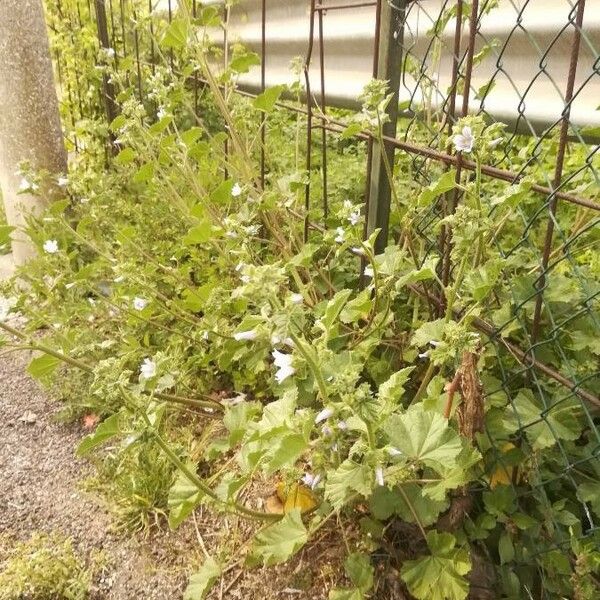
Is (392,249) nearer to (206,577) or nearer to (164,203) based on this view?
(206,577)

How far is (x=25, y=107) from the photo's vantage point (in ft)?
10.6

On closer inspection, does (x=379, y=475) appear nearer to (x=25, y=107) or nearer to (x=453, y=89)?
(x=453, y=89)

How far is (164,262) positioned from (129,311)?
22.2 inches

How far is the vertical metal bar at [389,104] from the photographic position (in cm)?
183

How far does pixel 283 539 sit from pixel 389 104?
1.29 m

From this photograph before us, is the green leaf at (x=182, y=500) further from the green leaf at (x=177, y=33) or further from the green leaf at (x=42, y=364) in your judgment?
the green leaf at (x=177, y=33)

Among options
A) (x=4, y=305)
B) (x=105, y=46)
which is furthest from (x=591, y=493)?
(x=105, y=46)

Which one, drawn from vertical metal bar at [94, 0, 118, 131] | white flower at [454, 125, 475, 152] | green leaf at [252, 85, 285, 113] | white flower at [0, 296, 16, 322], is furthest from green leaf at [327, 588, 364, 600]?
vertical metal bar at [94, 0, 118, 131]

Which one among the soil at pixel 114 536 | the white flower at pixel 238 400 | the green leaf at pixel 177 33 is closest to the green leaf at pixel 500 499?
the soil at pixel 114 536

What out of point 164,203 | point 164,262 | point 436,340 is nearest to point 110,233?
point 164,203

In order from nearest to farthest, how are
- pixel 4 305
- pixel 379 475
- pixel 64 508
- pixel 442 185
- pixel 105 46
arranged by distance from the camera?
pixel 379 475 → pixel 442 185 → pixel 64 508 → pixel 4 305 → pixel 105 46

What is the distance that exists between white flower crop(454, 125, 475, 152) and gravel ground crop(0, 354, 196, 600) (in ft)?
4.63

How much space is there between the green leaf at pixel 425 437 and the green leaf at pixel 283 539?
37 cm

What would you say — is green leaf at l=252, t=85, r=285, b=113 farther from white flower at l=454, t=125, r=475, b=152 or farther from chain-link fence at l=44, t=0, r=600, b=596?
white flower at l=454, t=125, r=475, b=152
